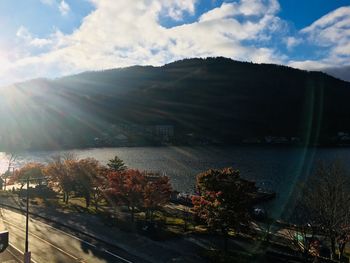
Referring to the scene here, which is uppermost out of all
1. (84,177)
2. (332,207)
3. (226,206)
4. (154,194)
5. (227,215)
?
(332,207)

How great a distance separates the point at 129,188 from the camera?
183ft

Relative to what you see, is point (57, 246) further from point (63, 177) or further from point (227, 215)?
point (63, 177)

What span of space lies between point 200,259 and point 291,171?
130320 mm

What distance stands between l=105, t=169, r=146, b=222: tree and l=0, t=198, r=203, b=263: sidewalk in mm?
4740

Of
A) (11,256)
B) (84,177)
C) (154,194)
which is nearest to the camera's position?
(11,256)

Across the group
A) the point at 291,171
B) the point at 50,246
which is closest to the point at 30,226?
the point at 50,246

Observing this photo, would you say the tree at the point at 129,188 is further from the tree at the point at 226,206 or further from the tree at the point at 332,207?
the tree at the point at 332,207

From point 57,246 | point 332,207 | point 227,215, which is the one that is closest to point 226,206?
point 227,215

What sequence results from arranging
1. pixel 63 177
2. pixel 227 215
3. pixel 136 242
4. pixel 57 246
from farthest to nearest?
1. pixel 63 177
2. pixel 136 242
3. pixel 227 215
4. pixel 57 246

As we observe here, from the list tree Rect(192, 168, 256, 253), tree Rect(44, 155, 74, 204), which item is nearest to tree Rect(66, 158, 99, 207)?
tree Rect(44, 155, 74, 204)

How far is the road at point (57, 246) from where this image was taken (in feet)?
130

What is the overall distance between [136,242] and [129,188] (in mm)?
11463

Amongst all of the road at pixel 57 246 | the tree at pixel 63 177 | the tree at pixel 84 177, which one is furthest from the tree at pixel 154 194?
the tree at pixel 63 177

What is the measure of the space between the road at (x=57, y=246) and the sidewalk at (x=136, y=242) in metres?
1.98
